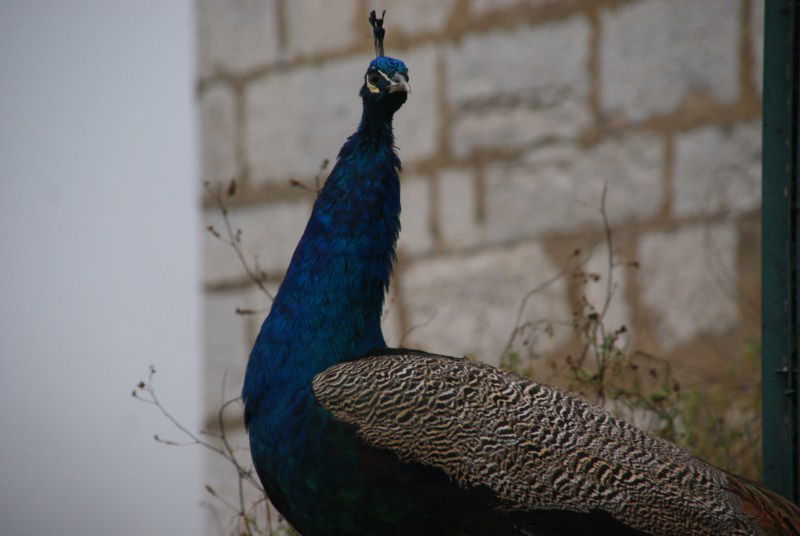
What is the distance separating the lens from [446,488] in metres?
2.06

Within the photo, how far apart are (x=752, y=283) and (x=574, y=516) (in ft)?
5.49

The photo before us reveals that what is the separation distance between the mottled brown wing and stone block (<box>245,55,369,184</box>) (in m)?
2.15

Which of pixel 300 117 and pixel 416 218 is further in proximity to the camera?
pixel 300 117

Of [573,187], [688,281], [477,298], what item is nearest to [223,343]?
[477,298]

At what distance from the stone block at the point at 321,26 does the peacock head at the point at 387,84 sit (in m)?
1.40

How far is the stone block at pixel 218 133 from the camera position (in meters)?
4.18

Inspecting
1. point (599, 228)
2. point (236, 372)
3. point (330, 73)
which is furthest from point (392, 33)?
point (236, 372)

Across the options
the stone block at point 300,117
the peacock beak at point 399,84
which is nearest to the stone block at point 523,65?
the stone block at point 300,117

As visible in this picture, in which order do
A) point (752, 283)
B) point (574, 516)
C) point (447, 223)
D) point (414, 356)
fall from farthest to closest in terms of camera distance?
point (447, 223) < point (752, 283) < point (414, 356) < point (574, 516)

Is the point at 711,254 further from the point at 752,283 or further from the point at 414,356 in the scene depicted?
the point at 414,356

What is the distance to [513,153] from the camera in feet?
12.5

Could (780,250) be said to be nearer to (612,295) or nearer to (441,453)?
(441,453)

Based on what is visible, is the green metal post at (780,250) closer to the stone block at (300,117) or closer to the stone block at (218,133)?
the stone block at (300,117)

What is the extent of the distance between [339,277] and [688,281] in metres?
1.54
